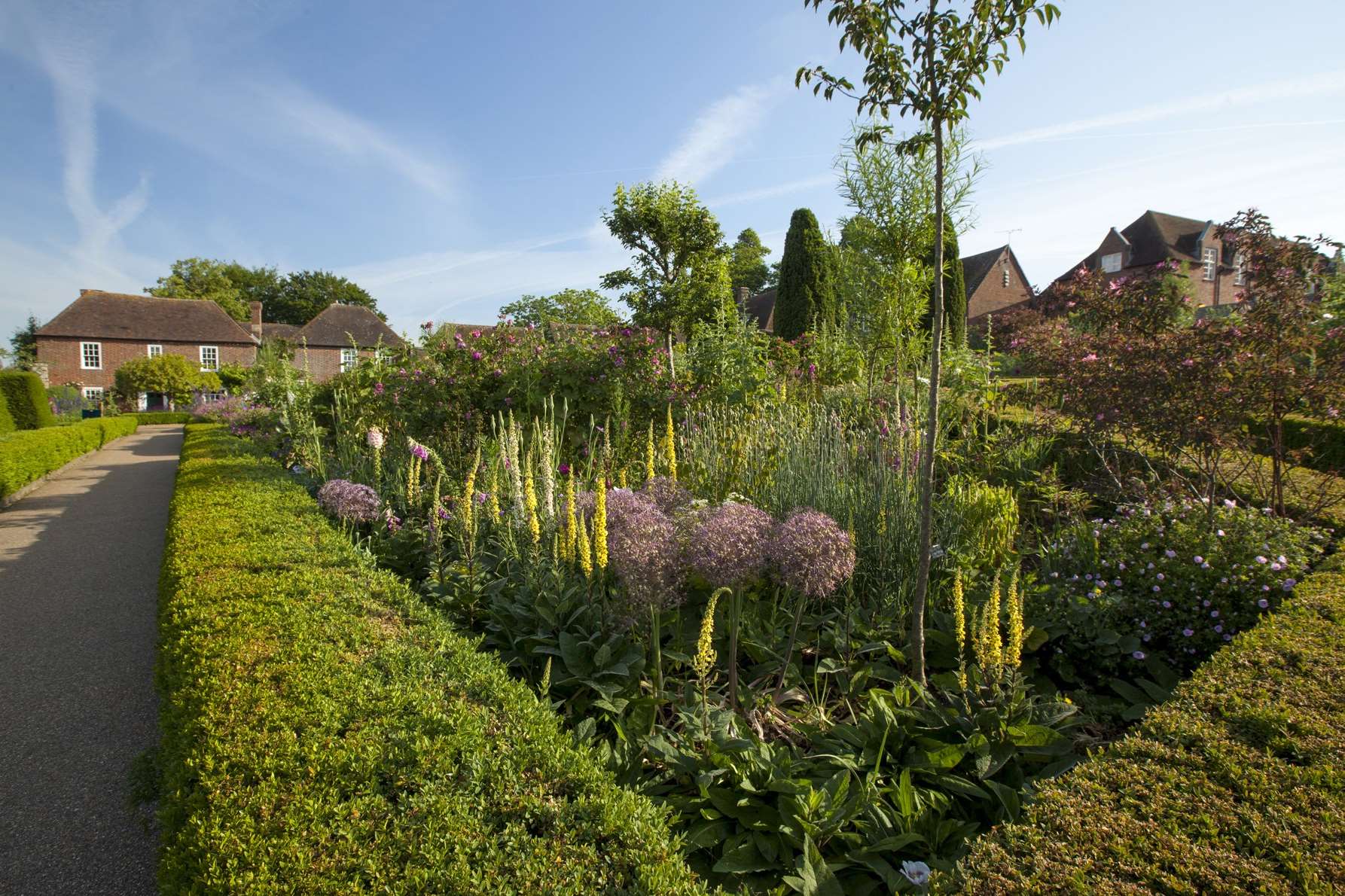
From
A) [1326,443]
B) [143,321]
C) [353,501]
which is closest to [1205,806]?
[353,501]

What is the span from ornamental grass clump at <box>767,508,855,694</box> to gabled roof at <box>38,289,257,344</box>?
43.8 metres

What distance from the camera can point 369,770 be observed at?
6.31 ft

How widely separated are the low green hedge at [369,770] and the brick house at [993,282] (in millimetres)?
31985

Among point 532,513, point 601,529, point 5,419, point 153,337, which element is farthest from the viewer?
point 153,337

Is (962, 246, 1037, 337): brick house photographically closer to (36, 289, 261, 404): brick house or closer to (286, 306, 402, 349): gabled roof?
(286, 306, 402, 349): gabled roof

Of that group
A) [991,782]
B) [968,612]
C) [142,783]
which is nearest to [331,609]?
[142,783]

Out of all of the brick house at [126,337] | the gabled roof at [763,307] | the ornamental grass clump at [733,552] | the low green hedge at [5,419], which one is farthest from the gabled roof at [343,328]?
the ornamental grass clump at [733,552]

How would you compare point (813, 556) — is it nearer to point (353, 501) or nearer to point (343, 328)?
point (353, 501)

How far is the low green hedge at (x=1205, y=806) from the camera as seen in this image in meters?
1.53

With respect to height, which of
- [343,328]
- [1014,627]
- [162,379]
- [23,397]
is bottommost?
[1014,627]

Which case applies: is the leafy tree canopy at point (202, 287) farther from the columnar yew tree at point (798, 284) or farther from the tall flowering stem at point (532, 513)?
the tall flowering stem at point (532, 513)

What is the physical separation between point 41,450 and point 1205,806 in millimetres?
15136

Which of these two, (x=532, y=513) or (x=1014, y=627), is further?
(x=532, y=513)

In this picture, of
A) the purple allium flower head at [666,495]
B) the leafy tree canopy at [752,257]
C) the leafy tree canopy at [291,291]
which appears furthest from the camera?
the leafy tree canopy at [291,291]
